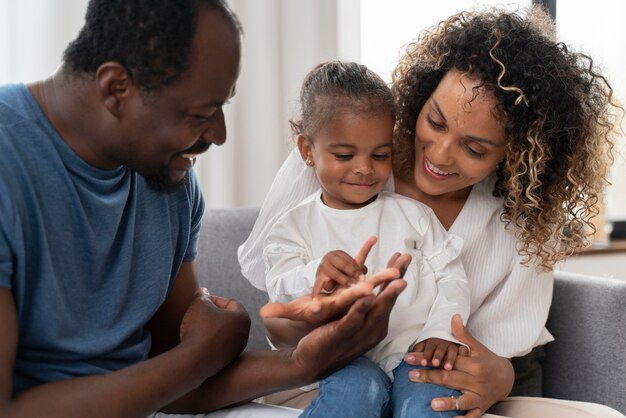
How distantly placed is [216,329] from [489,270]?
2.03 ft

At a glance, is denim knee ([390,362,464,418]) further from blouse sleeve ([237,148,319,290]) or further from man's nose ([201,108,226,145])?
man's nose ([201,108,226,145])

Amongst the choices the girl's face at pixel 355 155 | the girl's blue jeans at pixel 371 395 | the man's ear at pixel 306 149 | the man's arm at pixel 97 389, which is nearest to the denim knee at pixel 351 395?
the girl's blue jeans at pixel 371 395

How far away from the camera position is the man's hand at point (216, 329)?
4.47 feet

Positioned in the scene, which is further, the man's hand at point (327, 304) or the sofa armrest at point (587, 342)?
the sofa armrest at point (587, 342)

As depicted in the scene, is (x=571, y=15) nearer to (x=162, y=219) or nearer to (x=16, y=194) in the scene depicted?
(x=162, y=219)

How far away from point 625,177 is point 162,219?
8.74ft

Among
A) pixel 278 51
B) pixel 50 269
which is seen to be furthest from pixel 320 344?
pixel 278 51

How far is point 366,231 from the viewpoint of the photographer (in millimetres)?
1614

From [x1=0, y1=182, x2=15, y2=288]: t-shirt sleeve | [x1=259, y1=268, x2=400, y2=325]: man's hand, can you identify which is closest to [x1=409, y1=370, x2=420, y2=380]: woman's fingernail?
[x1=259, y1=268, x2=400, y2=325]: man's hand

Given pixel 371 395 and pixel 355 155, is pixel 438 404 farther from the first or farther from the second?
pixel 355 155

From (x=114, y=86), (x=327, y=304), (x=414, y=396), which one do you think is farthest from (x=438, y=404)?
Result: (x=114, y=86)

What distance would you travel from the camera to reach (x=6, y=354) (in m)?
1.11

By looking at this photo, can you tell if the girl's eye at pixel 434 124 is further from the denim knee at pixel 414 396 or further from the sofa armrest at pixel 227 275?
the sofa armrest at pixel 227 275

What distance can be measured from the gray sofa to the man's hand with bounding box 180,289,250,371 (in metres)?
0.62
